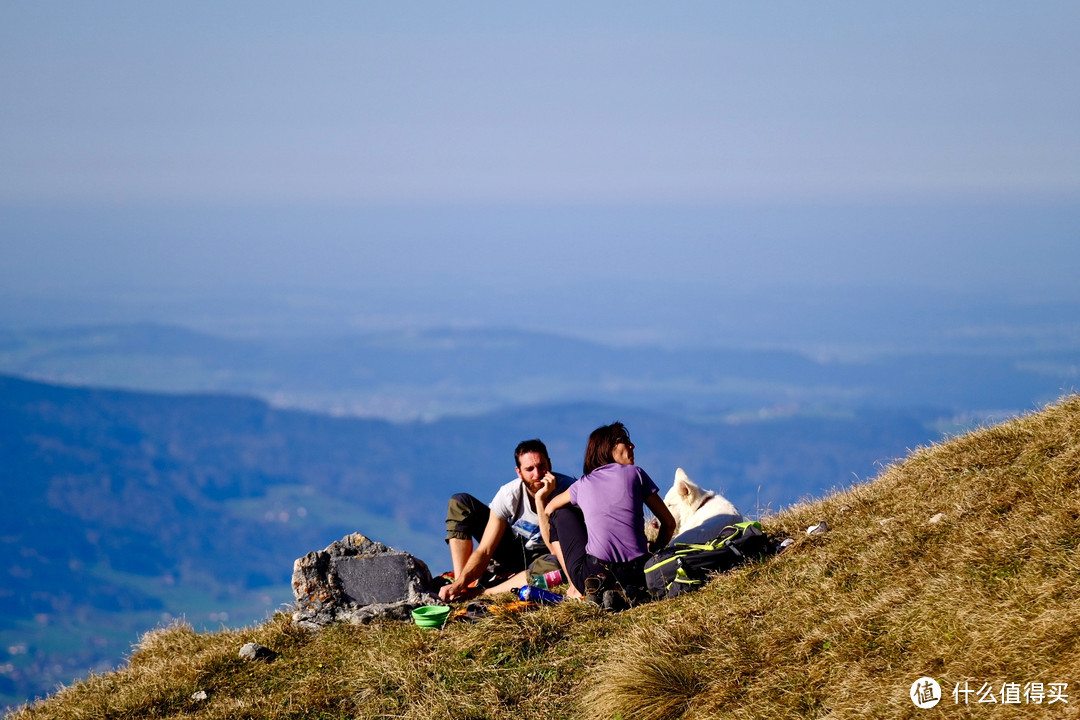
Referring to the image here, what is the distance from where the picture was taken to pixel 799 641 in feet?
23.9

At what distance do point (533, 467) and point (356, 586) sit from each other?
2.28m

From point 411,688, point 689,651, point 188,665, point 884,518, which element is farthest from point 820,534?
point 188,665

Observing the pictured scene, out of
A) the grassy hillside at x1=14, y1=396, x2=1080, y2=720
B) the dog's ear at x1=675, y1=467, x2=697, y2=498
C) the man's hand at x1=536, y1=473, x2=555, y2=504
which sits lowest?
the grassy hillside at x1=14, y1=396, x2=1080, y2=720

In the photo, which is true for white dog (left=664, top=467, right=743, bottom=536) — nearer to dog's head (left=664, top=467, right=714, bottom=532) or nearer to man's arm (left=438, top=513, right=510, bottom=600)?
dog's head (left=664, top=467, right=714, bottom=532)

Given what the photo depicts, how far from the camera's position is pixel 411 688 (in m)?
8.07

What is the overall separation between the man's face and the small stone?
3004 millimetres

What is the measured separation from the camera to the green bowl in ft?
30.6

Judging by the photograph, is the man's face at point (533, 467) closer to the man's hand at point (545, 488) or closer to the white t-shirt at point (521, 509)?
the man's hand at point (545, 488)

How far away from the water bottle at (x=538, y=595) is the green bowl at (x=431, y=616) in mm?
757

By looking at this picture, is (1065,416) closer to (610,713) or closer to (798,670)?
(798,670)

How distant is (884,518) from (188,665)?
6.69m

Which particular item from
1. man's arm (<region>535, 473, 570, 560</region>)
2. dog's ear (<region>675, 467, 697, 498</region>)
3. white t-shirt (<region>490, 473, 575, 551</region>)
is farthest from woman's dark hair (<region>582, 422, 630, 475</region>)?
dog's ear (<region>675, 467, 697, 498</region>)

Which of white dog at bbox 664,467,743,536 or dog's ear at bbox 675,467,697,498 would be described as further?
dog's ear at bbox 675,467,697,498

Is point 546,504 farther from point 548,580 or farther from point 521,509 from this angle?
point 548,580
